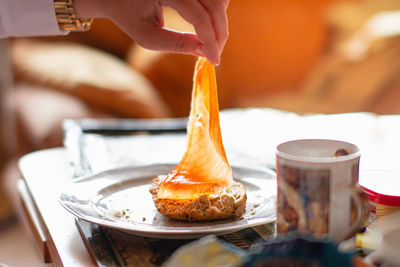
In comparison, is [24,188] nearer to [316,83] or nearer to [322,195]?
[322,195]

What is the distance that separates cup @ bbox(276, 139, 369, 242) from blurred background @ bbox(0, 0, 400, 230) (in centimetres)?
151

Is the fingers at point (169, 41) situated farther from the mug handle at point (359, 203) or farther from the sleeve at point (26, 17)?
the mug handle at point (359, 203)

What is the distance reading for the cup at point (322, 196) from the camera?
52 centimetres

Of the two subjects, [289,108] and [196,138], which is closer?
[196,138]

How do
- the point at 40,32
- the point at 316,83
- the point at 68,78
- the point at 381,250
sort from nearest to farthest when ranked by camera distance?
the point at 381,250 < the point at 40,32 < the point at 68,78 < the point at 316,83

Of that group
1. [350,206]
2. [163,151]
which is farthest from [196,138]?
[163,151]

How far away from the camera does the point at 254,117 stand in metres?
1.66

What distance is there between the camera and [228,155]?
1.17 m

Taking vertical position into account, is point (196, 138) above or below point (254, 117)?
above

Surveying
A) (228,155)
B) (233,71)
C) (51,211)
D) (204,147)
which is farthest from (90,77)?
(204,147)

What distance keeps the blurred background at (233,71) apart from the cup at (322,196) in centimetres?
151

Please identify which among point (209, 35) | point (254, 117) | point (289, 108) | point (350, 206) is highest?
point (209, 35)

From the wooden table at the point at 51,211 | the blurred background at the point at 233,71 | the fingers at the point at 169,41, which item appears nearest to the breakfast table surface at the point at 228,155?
the wooden table at the point at 51,211

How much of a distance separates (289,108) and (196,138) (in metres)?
2.06
